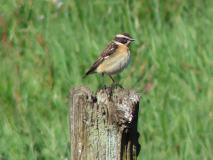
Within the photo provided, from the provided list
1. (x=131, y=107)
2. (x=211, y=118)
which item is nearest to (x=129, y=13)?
(x=211, y=118)

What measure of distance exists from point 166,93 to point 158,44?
907 mm

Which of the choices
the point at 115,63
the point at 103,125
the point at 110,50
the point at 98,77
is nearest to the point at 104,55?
the point at 110,50

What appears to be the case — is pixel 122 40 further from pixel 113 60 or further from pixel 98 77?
pixel 98 77

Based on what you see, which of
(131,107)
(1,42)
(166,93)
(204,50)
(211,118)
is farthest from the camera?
(1,42)

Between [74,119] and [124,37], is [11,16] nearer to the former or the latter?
[124,37]

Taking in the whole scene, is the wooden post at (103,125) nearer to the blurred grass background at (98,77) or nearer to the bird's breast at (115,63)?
the blurred grass background at (98,77)

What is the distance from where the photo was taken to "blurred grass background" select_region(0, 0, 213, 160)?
7184mm

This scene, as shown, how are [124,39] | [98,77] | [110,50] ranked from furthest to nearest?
1. [98,77]
2. [124,39]
3. [110,50]

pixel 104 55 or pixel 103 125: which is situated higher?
pixel 104 55

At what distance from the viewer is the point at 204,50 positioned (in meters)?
8.63

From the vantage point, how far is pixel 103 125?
431 centimetres

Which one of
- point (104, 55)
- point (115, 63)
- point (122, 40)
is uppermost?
point (122, 40)

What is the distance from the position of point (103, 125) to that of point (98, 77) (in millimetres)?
3936

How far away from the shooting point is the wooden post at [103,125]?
14.1 feet
